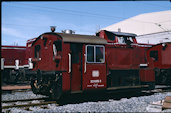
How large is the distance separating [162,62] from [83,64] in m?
8.99

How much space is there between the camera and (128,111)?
7016mm

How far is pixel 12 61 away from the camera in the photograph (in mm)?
18609

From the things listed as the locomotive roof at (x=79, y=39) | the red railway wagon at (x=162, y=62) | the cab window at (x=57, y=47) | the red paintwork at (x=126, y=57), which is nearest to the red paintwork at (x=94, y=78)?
the red paintwork at (x=126, y=57)

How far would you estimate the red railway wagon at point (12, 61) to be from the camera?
17806mm

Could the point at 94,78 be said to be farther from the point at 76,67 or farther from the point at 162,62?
the point at 162,62

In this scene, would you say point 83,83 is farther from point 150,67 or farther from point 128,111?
point 150,67

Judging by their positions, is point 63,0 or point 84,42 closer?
point 63,0

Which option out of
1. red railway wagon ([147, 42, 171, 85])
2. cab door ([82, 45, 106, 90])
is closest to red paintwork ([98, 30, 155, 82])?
cab door ([82, 45, 106, 90])

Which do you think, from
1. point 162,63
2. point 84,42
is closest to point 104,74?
point 84,42

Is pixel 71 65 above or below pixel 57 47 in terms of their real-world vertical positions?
below

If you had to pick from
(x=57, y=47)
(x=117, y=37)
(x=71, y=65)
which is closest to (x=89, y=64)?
(x=71, y=65)

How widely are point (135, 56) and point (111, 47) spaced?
1.90 m

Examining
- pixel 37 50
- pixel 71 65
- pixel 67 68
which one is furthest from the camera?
pixel 37 50

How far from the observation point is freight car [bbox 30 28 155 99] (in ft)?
28.4
